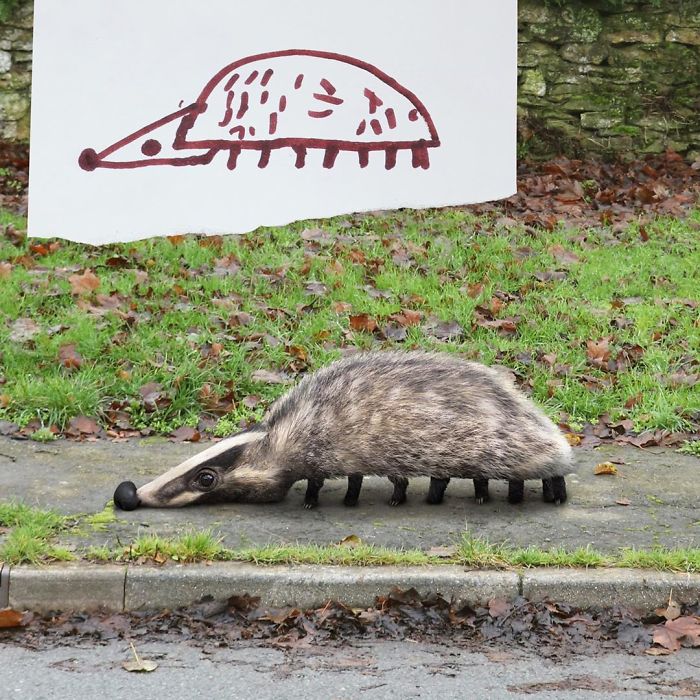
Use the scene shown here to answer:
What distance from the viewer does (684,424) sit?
22.5 ft

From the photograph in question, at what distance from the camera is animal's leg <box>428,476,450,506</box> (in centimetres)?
557

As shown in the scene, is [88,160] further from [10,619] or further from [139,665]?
[139,665]

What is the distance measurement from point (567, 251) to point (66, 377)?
447 centimetres

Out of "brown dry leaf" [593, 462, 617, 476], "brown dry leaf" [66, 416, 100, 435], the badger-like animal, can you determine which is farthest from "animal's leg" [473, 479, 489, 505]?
"brown dry leaf" [66, 416, 100, 435]

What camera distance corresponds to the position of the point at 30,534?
4.83m

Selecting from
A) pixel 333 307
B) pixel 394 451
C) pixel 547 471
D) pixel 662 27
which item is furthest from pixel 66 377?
pixel 662 27

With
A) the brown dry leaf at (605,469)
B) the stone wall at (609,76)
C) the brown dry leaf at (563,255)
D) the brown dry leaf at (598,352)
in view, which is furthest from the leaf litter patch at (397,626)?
the stone wall at (609,76)

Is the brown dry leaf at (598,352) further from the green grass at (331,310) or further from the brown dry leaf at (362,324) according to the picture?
the brown dry leaf at (362,324)

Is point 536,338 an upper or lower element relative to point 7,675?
upper

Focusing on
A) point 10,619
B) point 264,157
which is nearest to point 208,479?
point 10,619

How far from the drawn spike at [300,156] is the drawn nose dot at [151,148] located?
1.15 meters

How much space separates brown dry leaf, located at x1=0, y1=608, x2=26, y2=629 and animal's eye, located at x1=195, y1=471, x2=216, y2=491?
49.1 inches

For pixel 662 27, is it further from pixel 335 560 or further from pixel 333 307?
pixel 335 560

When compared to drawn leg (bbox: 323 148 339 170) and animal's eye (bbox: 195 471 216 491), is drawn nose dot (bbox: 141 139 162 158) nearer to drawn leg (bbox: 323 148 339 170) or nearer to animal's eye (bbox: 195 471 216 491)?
drawn leg (bbox: 323 148 339 170)
